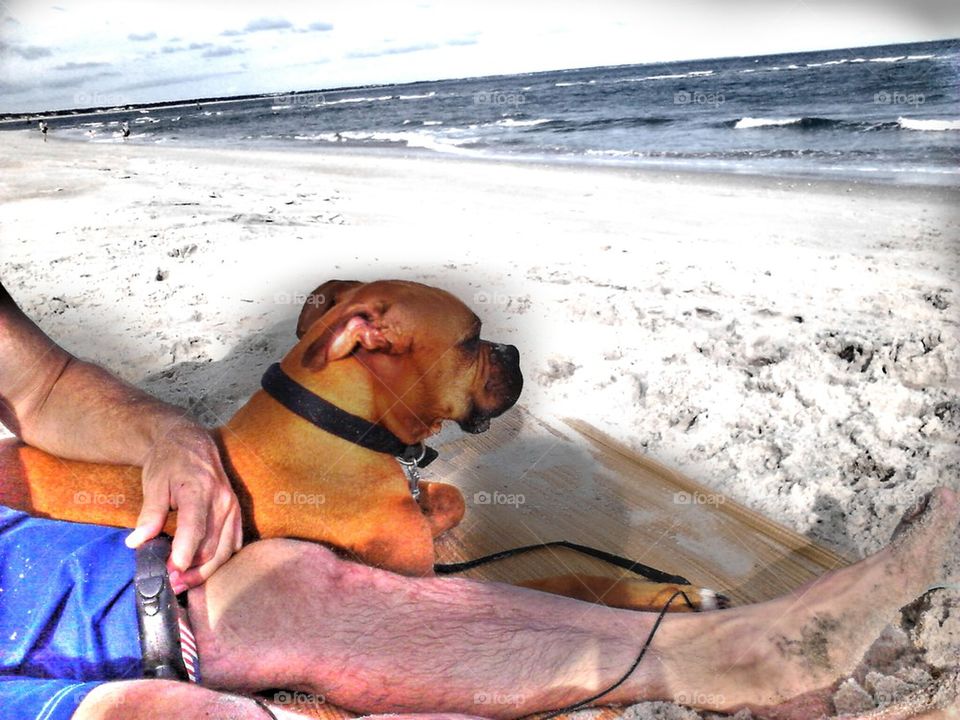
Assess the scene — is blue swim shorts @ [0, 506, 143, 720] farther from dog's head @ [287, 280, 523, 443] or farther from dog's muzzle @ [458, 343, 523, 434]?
dog's muzzle @ [458, 343, 523, 434]

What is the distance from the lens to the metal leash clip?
774 millimetres

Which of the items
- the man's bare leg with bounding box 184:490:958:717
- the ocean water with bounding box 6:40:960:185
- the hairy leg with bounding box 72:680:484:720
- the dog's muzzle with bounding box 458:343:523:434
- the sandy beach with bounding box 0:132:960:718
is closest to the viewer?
the hairy leg with bounding box 72:680:484:720

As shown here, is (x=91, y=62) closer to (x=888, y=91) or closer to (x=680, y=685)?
(x=680, y=685)

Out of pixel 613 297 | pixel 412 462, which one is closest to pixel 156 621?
pixel 412 462

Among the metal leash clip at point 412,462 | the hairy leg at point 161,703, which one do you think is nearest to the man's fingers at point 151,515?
the hairy leg at point 161,703

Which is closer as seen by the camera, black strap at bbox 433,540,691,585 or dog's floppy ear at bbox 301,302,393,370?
dog's floppy ear at bbox 301,302,393,370

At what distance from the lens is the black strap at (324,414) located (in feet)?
2.32

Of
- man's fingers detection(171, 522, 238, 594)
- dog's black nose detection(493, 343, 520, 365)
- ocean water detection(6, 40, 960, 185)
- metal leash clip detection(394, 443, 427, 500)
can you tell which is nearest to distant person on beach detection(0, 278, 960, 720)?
man's fingers detection(171, 522, 238, 594)

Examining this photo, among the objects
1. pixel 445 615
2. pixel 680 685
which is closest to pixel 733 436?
pixel 680 685

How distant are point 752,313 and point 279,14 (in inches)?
44.7

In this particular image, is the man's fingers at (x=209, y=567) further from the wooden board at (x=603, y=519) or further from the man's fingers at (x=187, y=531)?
the wooden board at (x=603, y=519)

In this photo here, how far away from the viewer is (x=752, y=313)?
1.56 meters

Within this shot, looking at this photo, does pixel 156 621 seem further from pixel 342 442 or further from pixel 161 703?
pixel 342 442

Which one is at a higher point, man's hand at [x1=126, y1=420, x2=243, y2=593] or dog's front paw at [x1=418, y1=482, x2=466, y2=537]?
man's hand at [x1=126, y1=420, x2=243, y2=593]
